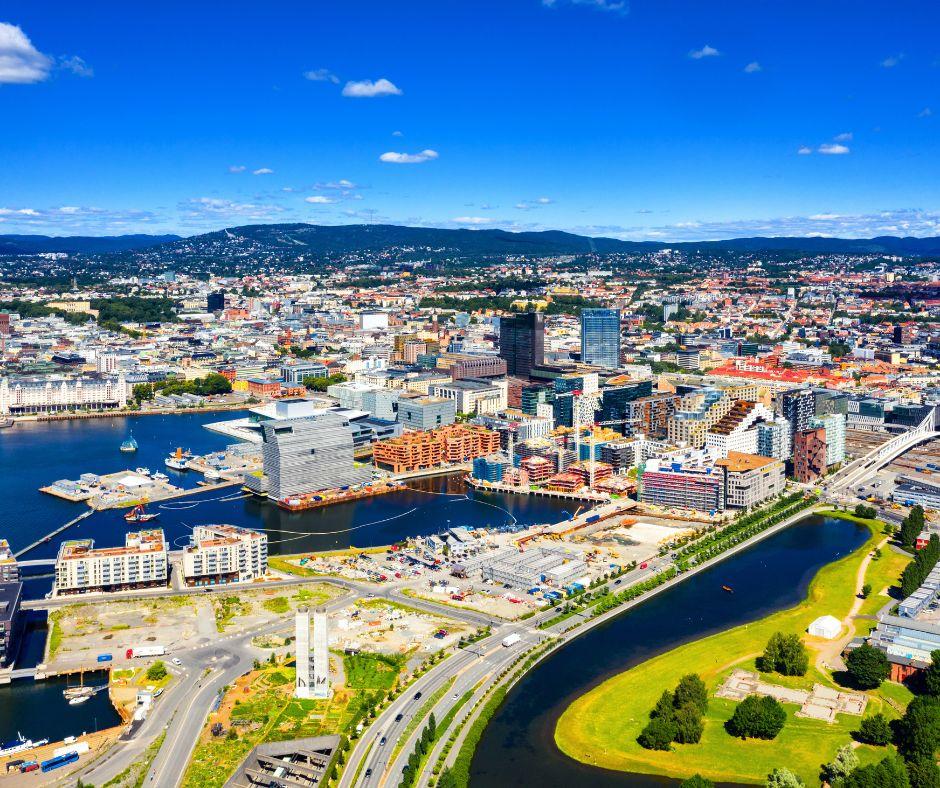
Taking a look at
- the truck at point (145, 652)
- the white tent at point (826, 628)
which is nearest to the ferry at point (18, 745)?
the truck at point (145, 652)

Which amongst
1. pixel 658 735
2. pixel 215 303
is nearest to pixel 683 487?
pixel 658 735

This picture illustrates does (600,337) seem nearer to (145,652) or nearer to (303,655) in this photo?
(145,652)

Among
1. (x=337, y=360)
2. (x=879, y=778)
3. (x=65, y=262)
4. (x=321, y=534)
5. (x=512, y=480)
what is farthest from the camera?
(x=65, y=262)

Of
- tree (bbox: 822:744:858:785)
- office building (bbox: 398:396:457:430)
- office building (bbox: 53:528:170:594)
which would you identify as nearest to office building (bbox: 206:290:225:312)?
office building (bbox: 398:396:457:430)

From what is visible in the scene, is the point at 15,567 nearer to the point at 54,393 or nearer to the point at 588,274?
the point at 54,393

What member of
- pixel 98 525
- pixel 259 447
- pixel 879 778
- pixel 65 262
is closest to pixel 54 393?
→ pixel 259 447

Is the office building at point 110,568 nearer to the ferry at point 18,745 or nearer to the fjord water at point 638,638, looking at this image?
the ferry at point 18,745
